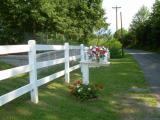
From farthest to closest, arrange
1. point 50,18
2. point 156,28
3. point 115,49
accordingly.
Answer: point 156,28, point 115,49, point 50,18

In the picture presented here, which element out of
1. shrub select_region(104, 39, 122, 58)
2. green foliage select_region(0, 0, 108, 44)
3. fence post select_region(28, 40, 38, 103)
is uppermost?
green foliage select_region(0, 0, 108, 44)

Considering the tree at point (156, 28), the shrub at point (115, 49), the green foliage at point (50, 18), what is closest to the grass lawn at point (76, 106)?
the green foliage at point (50, 18)

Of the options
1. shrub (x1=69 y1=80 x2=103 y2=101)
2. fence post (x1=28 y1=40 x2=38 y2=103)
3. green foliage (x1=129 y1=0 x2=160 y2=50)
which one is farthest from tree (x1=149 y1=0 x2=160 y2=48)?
fence post (x1=28 y1=40 x2=38 y2=103)

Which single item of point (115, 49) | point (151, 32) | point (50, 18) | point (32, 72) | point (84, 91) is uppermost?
point (50, 18)

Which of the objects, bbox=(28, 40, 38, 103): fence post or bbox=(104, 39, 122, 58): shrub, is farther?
bbox=(104, 39, 122, 58): shrub

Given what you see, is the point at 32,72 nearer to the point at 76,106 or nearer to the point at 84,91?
the point at 76,106

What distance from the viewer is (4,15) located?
48.7 meters

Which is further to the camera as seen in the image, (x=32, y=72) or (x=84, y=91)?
(x=84, y=91)

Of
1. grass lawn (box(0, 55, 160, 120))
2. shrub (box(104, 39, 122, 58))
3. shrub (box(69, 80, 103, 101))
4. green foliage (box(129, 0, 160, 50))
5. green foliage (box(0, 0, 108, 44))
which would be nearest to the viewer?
grass lawn (box(0, 55, 160, 120))

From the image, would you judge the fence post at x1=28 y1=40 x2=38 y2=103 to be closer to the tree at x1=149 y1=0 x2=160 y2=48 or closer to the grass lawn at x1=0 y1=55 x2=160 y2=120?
the grass lawn at x1=0 y1=55 x2=160 y2=120

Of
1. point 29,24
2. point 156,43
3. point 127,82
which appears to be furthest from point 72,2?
point 127,82

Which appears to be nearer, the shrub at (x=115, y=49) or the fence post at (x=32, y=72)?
the fence post at (x=32, y=72)

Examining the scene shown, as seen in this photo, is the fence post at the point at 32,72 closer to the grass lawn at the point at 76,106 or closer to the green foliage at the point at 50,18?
the grass lawn at the point at 76,106

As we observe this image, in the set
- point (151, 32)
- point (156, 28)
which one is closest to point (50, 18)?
point (156, 28)
